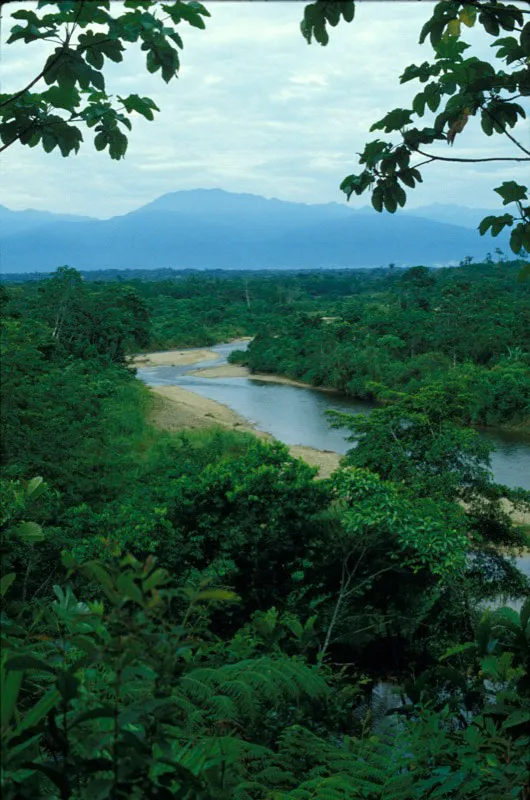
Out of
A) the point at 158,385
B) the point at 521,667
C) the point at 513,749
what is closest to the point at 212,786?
the point at 513,749

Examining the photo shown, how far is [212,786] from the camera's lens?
4.67ft

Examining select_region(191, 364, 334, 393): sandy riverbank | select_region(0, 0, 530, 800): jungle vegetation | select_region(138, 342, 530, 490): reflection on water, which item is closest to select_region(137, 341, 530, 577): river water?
select_region(138, 342, 530, 490): reflection on water

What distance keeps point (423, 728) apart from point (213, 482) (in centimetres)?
499

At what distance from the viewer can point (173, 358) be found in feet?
136

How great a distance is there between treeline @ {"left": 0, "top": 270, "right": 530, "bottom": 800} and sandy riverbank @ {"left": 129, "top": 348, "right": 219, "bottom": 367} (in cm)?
2590

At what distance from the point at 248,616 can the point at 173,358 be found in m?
34.6

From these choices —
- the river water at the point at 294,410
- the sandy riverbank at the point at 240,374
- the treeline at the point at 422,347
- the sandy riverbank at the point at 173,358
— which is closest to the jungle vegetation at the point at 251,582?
the river water at the point at 294,410

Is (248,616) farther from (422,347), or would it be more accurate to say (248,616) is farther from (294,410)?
(422,347)

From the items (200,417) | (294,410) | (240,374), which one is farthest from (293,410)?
(240,374)

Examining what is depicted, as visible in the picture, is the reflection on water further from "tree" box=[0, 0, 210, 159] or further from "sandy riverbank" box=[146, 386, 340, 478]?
"tree" box=[0, 0, 210, 159]

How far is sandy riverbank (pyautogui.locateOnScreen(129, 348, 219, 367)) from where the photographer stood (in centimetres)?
3938

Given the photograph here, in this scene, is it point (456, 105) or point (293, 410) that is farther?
point (293, 410)

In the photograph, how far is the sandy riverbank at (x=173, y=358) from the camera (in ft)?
129

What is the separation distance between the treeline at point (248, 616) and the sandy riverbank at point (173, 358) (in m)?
25.9
